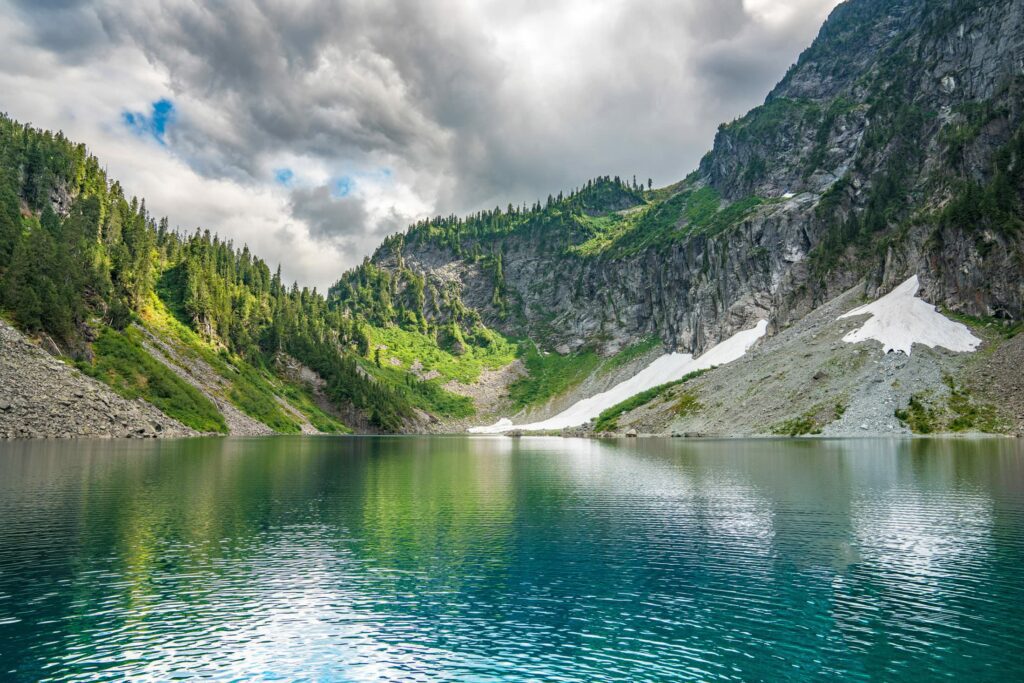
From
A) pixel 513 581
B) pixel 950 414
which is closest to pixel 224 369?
pixel 950 414

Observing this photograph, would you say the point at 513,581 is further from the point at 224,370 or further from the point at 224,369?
the point at 224,369

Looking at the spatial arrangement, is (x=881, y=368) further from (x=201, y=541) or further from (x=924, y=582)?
(x=201, y=541)

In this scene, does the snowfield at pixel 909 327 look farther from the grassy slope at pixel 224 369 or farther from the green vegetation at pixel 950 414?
the grassy slope at pixel 224 369

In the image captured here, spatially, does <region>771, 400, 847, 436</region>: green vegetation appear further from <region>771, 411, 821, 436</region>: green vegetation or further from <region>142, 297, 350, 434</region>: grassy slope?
<region>142, 297, 350, 434</region>: grassy slope

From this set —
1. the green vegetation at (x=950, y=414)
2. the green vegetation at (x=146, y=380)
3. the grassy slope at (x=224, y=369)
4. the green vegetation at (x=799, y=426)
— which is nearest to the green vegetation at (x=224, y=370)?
the grassy slope at (x=224, y=369)

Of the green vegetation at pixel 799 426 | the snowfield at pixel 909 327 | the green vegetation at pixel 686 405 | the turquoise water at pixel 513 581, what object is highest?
the snowfield at pixel 909 327

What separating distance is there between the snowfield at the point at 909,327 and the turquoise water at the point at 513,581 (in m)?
87.4

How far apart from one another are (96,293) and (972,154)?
728ft

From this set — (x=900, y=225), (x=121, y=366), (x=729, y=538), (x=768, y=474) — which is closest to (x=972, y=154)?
(x=900, y=225)

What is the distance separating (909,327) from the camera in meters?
138

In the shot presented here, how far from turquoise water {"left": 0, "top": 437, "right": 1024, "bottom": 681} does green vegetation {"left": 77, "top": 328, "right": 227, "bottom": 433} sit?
9376cm

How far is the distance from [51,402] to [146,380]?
38.6 metres

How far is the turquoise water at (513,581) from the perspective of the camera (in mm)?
19859

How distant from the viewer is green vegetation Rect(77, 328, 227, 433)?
461 feet
